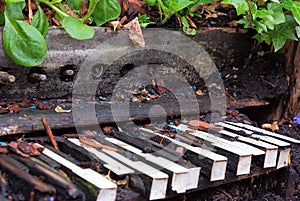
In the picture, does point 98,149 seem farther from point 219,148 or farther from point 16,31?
point 16,31

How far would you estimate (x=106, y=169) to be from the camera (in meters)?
1.56

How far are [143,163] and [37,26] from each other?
2.58ft

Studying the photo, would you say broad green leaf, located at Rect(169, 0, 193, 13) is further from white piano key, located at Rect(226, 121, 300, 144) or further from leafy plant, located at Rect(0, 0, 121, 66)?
white piano key, located at Rect(226, 121, 300, 144)

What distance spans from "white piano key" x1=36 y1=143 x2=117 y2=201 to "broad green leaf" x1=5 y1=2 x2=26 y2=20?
0.73 m

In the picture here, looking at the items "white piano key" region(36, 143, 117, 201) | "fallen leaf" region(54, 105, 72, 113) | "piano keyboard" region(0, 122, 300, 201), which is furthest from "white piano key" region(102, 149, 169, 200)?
"fallen leaf" region(54, 105, 72, 113)

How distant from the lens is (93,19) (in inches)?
87.5

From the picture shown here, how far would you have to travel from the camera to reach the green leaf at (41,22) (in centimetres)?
203

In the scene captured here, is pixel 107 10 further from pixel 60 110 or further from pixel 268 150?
pixel 268 150

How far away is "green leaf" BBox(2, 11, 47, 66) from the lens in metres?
1.92

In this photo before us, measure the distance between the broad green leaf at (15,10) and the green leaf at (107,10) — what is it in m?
0.31

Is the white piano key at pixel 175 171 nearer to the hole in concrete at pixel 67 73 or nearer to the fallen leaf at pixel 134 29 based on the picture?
the hole in concrete at pixel 67 73

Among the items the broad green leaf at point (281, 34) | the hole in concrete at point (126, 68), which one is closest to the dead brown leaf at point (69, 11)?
the hole in concrete at point (126, 68)

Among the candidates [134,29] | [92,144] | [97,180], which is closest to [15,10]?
[134,29]

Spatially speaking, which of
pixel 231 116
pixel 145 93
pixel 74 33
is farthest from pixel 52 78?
pixel 231 116
